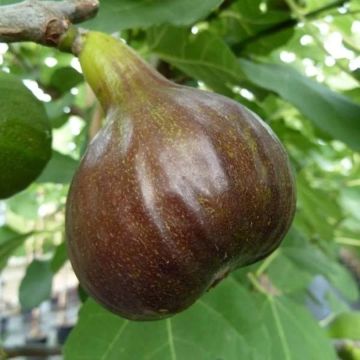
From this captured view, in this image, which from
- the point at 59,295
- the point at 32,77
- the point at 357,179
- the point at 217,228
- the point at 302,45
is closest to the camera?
the point at 217,228

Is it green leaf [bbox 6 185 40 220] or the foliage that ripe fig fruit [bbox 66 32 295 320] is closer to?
the foliage

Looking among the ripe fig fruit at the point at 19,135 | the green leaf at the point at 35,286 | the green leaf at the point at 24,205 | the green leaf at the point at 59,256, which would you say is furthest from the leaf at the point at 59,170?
the green leaf at the point at 24,205

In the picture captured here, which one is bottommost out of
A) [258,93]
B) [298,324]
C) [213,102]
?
[298,324]

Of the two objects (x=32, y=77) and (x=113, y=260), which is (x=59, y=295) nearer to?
(x=32, y=77)

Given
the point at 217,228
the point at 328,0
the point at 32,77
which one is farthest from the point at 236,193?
the point at 32,77

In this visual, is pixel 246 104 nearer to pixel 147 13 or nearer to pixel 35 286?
pixel 147 13

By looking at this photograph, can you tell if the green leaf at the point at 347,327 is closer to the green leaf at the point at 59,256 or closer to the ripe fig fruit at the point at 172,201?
the green leaf at the point at 59,256
